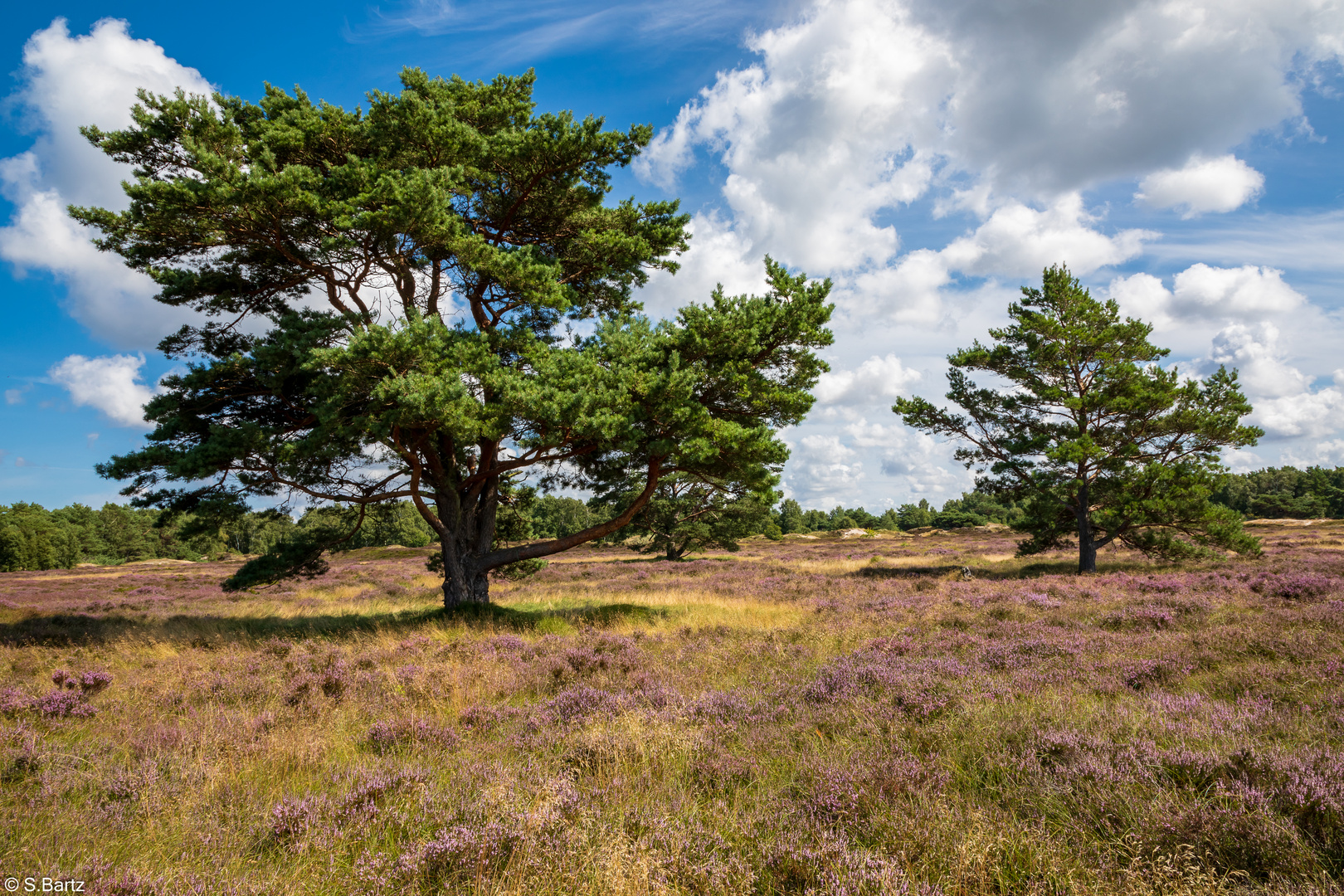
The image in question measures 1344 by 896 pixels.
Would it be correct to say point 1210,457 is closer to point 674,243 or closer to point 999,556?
point 999,556

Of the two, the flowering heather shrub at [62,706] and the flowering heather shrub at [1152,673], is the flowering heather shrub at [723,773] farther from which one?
the flowering heather shrub at [62,706]

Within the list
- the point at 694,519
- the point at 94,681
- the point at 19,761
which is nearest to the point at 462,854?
the point at 19,761

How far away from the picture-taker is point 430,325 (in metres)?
10.8

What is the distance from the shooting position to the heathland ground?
2977 millimetres

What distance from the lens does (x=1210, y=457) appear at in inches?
854

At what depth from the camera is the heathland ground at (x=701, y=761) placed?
2.98m

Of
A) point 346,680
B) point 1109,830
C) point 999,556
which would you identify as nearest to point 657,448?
point 346,680

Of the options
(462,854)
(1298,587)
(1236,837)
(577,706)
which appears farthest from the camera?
(1298,587)

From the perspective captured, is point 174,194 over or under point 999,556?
over

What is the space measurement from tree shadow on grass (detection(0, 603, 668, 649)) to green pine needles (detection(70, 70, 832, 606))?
4.10 ft

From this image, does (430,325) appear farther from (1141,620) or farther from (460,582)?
(1141,620)

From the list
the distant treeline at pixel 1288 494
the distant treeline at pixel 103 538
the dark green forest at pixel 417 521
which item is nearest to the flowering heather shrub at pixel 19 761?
the distant treeline at pixel 103 538

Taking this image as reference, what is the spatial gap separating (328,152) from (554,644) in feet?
41.0

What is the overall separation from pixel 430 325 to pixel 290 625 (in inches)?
385
